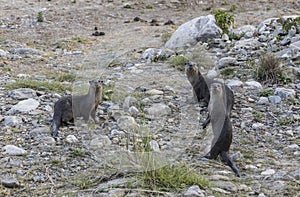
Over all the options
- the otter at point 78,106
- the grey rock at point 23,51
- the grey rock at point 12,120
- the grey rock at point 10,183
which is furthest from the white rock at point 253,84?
the grey rock at point 23,51

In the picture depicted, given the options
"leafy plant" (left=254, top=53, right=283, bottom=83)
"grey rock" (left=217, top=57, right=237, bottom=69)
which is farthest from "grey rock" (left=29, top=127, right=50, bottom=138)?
"grey rock" (left=217, top=57, right=237, bottom=69)

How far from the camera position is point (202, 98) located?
25.0ft

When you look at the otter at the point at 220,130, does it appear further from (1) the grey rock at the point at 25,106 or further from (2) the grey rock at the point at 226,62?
(2) the grey rock at the point at 226,62

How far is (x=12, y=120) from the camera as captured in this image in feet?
20.8

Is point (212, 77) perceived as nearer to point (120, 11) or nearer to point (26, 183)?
point (26, 183)

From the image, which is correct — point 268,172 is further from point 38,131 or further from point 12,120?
point 12,120

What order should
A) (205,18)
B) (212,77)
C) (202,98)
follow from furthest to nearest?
(205,18), (212,77), (202,98)

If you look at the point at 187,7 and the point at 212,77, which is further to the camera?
the point at 187,7

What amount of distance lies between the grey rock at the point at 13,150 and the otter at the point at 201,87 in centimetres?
210

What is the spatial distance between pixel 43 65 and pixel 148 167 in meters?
5.72

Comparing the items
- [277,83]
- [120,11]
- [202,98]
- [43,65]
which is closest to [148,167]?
[202,98]

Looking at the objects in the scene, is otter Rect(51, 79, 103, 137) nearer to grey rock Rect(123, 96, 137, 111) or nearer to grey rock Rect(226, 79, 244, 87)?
grey rock Rect(123, 96, 137, 111)

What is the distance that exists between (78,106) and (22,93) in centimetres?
108

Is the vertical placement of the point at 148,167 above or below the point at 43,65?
above
